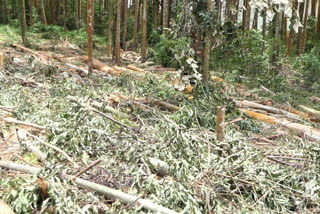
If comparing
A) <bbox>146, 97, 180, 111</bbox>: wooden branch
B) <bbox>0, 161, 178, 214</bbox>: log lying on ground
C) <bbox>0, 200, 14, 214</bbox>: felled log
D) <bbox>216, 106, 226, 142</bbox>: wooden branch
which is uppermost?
<bbox>216, 106, 226, 142</bbox>: wooden branch

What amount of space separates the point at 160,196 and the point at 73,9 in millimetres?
24399

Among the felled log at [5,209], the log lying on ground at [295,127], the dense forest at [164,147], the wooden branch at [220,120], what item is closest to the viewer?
the felled log at [5,209]

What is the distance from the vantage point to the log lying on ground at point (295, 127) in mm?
5458

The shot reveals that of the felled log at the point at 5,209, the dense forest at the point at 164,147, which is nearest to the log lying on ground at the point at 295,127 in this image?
the dense forest at the point at 164,147

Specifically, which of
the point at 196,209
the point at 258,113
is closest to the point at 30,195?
the point at 196,209

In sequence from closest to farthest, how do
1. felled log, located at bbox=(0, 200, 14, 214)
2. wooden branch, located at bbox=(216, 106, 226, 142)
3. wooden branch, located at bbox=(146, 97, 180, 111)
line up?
felled log, located at bbox=(0, 200, 14, 214), wooden branch, located at bbox=(216, 106, 226, 142), wooden branch, located at bbox=(146, 97, 180, 111)

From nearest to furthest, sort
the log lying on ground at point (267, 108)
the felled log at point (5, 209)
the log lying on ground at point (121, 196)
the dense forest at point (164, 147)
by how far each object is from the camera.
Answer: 1. the felled log at point (5, 209)
2. the log lying on ground at point (121, 196)
3. the dense forest at point (164, 147)
4. the log lying on ground at point (267, 108)

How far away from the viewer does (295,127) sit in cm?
591

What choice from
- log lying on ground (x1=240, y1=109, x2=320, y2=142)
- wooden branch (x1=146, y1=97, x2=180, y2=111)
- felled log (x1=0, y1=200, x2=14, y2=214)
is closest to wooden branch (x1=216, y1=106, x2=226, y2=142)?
log lying on ground (x1=240, y1=109, x2=320, y2=142)

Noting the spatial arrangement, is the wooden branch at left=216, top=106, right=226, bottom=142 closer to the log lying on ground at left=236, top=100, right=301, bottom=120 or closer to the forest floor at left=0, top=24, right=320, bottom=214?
the forest floor at left=0, top=24, right=320, bottom=214

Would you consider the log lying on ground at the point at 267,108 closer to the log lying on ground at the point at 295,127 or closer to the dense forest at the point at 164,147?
the dense forest at the point at 164,147

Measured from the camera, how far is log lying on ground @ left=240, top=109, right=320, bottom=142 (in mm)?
5458

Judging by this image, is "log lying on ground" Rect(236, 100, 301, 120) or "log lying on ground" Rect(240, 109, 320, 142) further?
"log lying on ground" Rect(236, 100, 301, 120)

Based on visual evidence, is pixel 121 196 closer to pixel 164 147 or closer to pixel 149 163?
pixel 149 163
